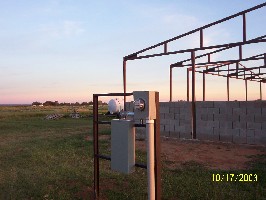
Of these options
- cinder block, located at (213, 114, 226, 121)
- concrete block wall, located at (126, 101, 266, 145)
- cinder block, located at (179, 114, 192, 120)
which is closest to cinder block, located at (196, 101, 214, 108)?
concrete block wall, located at (126, 101, 266, 145)

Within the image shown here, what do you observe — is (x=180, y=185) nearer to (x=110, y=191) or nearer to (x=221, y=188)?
(x=221, y=188)

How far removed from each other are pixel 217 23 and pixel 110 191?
749 centimetres

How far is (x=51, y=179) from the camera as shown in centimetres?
635

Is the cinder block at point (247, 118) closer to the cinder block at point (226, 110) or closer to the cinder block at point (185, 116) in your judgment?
the cinder block at point (226, 110)

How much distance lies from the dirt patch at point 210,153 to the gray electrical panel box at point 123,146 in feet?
12.9

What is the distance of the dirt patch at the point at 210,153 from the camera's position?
7830mm

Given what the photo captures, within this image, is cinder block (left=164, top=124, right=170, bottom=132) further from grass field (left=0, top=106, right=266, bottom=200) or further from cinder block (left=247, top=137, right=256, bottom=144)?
grass field (left=0, top=106, right=266, bottom=200)

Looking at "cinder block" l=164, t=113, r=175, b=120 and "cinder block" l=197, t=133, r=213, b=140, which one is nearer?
"cinder block" l=197, t=133, r=213, b=140

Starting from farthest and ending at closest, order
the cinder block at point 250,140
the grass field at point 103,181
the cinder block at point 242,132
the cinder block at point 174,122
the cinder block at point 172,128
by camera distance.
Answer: the cinder block at point 172,128 < the cinder block at point 174,122 < the cinder block at point 242,132 < the cinder block at point 250,140 < the grass field at point 103,181

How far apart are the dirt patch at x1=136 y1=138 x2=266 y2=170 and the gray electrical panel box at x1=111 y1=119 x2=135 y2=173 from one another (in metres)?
3.94

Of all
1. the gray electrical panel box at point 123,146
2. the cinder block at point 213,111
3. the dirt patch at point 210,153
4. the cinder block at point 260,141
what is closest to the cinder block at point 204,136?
the dirt patch at point 210,153

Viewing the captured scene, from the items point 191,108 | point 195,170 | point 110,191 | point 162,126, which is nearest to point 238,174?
point 195,170

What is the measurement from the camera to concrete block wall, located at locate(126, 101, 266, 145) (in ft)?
32.9

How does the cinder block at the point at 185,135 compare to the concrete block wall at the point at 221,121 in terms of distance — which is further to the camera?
the cinder block at the point at 185,135
